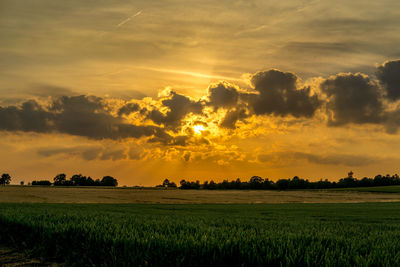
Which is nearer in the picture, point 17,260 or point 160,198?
point 17,260

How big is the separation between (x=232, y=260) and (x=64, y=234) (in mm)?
5351

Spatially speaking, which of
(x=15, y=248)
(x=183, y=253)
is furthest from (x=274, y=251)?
(x=15, y=248)

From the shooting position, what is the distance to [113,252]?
22.0 feet

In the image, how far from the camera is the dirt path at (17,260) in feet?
26.5

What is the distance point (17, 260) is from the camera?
8695 millimetres

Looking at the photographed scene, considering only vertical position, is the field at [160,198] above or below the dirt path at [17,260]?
below

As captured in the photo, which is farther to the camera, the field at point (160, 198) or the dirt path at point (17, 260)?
the field at point (160, 198)

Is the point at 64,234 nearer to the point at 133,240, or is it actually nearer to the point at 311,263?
the point at 133,240

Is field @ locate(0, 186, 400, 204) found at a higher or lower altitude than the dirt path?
lower

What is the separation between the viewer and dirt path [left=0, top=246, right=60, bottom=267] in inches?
318

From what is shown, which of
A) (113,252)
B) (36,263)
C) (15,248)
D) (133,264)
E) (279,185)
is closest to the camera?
(133,264)

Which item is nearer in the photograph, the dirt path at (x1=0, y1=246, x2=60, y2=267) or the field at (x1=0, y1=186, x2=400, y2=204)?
the dirt path at (x1=0, y1=246, x2=60, y2=267)

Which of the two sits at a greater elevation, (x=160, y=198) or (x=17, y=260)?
(x=17, y=260)

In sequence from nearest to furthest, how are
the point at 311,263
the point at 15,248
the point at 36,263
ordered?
the point at 311,263 < the point at 36,263 < the point at 15,248
